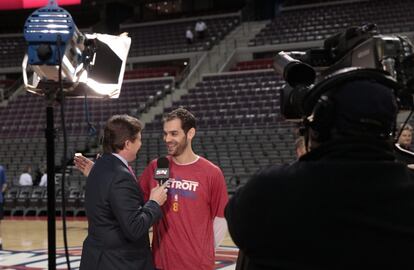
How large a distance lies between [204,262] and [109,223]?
576 mm

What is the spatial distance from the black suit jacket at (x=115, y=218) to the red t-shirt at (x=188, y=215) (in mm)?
240

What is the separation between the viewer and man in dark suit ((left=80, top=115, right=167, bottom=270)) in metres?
2.54

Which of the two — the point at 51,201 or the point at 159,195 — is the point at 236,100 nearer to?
the point at 159,195

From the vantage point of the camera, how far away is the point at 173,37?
23297 millimetres

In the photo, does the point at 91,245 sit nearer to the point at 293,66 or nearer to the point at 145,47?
the point at 293,66

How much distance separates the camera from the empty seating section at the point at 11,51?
24.3m

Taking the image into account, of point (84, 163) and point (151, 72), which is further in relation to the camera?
point (151, 72)

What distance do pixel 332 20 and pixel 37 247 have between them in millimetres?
14718

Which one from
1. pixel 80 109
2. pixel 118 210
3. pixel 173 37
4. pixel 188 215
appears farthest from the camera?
pixel 173 37

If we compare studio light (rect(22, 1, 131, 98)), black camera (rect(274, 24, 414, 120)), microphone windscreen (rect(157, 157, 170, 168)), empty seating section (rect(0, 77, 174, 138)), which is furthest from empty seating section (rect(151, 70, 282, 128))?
black camera (rect(274, 24, 414, 120))

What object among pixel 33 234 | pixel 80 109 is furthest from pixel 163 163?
pixel 80 109

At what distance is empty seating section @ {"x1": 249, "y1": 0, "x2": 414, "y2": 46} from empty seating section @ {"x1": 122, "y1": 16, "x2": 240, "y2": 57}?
1794mm

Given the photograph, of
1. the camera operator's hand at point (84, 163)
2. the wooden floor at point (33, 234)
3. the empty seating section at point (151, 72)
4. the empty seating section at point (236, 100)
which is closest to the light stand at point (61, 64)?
the camera operator's hand at point (84, 163)

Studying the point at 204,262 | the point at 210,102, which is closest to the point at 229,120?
the point at 210,102
